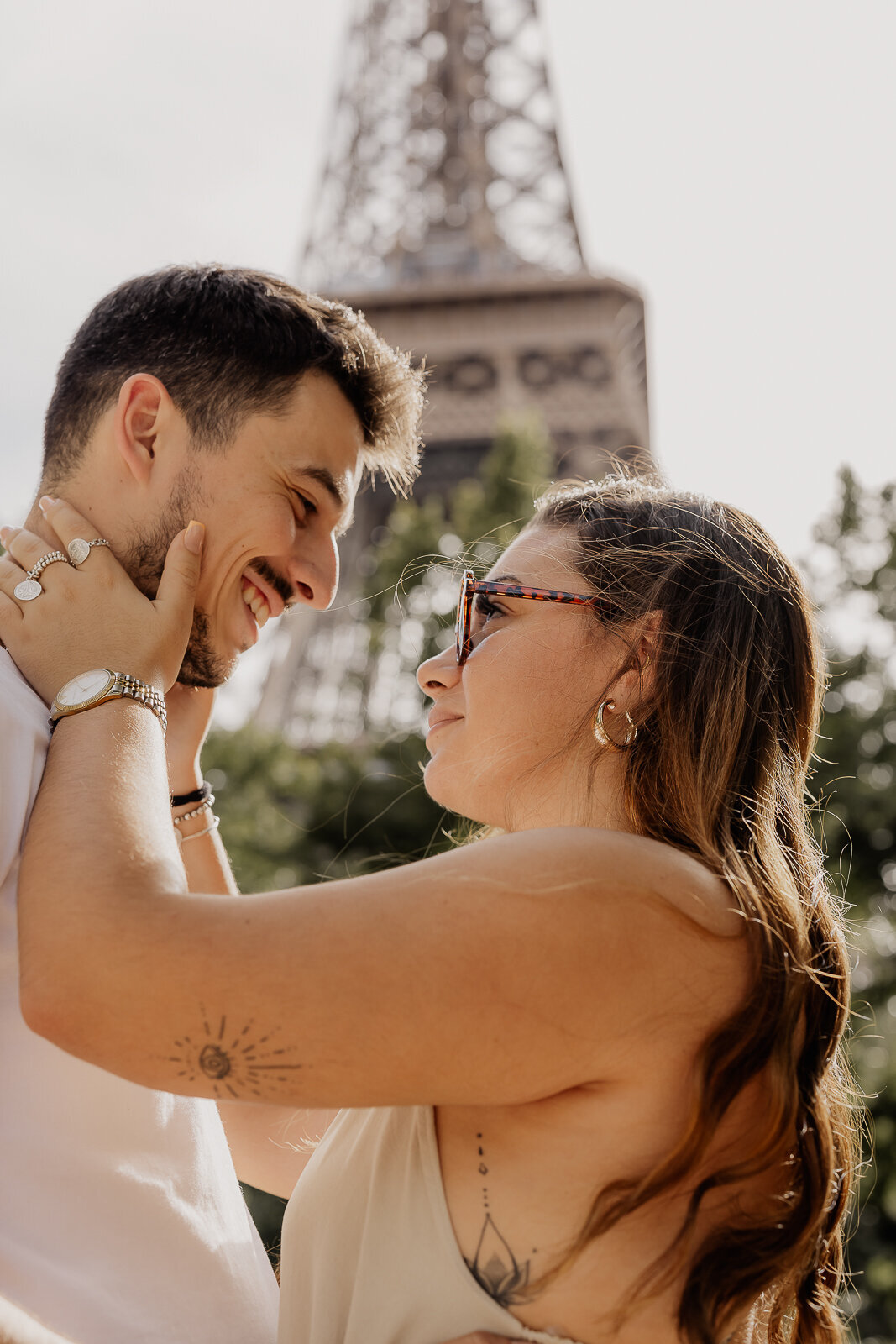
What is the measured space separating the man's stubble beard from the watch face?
1.37 feet

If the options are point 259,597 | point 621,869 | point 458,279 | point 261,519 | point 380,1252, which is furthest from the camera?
point 458,279

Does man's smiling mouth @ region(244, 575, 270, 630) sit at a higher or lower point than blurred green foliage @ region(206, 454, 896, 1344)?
higher

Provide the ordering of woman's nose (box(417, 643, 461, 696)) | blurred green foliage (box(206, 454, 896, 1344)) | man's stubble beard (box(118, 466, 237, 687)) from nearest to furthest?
1. woman's nose (box(417, 643, 461, 696))
2. man's stubble beard (box(118, 466, 237, 687))
3. blurred green foliage (box(206, 454, 896, 1344))

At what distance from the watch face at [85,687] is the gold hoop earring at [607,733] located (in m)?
0.80

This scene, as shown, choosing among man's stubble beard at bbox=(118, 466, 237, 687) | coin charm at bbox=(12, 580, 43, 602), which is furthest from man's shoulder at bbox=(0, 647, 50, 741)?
man's stubble beard at bbox=(118, 466, 237, 687)

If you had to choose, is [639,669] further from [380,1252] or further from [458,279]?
[458,279]

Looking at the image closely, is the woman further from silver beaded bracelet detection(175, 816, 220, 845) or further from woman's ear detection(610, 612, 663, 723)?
silver beaded bracelet detection(175, 816, 220, 845)

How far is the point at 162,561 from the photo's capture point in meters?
2.28

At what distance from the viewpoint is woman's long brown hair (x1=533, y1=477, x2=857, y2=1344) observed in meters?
1.53

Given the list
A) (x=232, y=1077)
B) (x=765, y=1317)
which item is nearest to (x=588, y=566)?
(x=232, y=1077)

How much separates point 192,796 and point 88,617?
0.79m

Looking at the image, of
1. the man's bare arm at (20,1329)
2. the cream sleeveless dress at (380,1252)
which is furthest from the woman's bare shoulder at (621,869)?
the man's bare arm at (20,1329)

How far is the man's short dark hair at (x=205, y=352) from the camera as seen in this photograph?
2.47 m

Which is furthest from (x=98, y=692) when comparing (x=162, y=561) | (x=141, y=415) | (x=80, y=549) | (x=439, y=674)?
(x=141, y=415)
